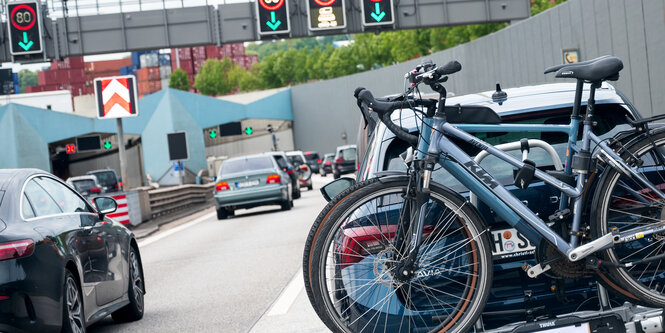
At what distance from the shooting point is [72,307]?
22.2 ft

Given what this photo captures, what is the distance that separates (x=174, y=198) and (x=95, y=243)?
2374cm

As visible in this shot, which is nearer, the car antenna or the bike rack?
the bike rack

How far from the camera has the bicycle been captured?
4.49 m

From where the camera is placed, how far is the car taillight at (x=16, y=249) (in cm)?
595

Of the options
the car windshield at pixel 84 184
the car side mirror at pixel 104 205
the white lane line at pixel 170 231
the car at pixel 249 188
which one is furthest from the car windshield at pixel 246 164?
the car side mirror at pixel 104 205

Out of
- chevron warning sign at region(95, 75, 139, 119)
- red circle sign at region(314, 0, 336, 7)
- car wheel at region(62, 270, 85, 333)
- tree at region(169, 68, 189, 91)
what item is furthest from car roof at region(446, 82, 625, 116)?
tree at region(169, 68, 189, 91)

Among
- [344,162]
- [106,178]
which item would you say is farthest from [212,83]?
[344,162]

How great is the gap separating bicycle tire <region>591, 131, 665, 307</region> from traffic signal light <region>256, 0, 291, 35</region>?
92.7 ft

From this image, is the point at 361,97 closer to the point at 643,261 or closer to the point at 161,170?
the point at 643,261

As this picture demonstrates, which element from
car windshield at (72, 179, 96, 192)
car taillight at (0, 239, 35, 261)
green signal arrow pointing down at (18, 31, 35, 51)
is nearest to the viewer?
car taillight at (0, 239, 35, 261)

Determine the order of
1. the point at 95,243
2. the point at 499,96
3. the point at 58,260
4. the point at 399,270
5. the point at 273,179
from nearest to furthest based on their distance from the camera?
the point at 399,270 → the point at 499,96 → the point at 58,260 → the point at 95,243 → the point at 273,179

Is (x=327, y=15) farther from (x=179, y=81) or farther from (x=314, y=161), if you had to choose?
(x=179, y=81)

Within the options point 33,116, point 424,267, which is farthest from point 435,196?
point 33,116

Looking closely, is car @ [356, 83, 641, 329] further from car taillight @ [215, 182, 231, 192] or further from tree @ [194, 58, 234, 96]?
tree @ [194, 58, 234, 96]
